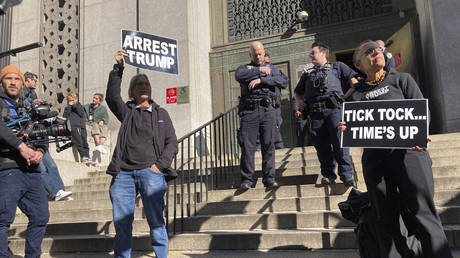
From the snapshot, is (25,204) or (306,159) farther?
(306,159)

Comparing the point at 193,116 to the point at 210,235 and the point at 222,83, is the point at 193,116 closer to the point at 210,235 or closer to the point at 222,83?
the point at 222,83

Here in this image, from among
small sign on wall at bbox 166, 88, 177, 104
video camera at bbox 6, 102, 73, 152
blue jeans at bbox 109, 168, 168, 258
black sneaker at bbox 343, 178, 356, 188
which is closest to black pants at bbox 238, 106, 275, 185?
black sneaker at bbox 343, 178, 356, 188

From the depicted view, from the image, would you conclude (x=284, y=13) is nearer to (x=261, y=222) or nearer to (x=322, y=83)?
(x=322, y=83)

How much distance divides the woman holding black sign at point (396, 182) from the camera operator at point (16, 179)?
8.42 ft

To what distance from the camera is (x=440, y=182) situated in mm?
4969

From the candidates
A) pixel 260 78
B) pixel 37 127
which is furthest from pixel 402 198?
pixel 37 127

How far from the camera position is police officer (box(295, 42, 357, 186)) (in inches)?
191

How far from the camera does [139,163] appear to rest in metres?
3.57

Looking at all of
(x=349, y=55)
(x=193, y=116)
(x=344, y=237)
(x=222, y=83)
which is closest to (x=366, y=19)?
(x=349, y=55)

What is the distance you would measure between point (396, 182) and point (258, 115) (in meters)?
2.59

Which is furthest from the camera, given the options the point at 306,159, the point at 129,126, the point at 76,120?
the point at 76,120

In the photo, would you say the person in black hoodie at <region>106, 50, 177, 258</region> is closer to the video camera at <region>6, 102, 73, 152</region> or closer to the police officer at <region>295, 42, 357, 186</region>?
the video camera at <region>6, 102, 73, 152</region>

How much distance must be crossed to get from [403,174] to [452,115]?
221 inches

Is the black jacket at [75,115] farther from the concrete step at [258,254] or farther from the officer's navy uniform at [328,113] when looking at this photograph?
the officer's navy uniform at [328,113]
